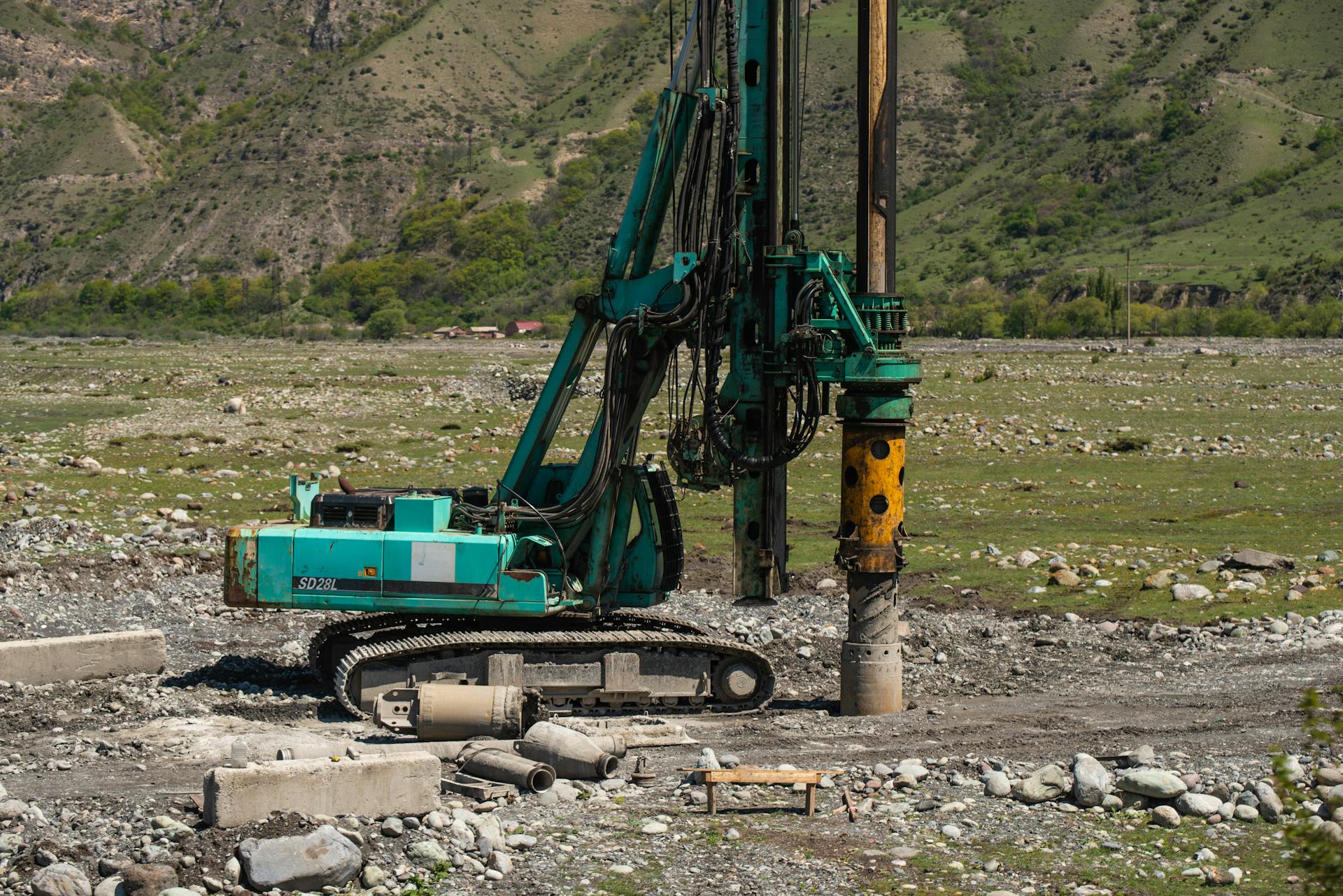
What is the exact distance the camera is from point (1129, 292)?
344 ft

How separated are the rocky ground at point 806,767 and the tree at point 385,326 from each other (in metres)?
112

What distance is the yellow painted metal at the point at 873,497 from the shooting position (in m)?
15.9

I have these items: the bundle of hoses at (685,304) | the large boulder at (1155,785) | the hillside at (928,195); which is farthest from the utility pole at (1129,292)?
the large boulder at (1155,785)

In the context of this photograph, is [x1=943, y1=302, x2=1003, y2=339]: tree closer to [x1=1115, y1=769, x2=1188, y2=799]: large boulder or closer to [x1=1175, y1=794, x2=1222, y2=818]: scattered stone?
[x1=1115, y1=769, x2=1188, y2=799]: large boulder

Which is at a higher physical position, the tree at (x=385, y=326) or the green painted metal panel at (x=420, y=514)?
the tree at (x=385, y=326)

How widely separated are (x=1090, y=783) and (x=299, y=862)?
5892 mm

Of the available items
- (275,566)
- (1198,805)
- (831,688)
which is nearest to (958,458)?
(831,688)

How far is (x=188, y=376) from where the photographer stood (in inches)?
2630

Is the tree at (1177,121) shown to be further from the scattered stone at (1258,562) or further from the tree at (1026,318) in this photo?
the scattered stone at (1258,562)

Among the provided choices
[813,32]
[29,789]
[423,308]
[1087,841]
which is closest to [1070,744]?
[1087,841]

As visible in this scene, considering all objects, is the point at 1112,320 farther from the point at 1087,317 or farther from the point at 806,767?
the point at 806,767

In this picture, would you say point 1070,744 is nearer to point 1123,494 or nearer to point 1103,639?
point 1103,639

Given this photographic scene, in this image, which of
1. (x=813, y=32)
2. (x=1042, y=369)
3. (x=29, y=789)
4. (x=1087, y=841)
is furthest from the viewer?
(x=813, y=32)

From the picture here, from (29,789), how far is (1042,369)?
56330 millimetres
